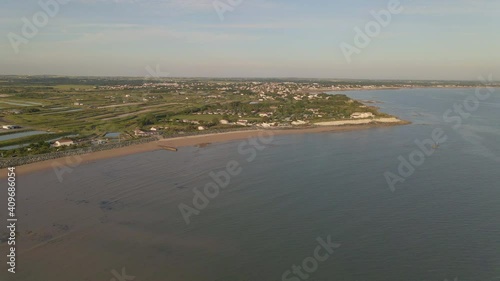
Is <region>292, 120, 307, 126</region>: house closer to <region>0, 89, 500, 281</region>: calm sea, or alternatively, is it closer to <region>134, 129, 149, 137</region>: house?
<region>0, 89, 500, 281</region>: calm sea

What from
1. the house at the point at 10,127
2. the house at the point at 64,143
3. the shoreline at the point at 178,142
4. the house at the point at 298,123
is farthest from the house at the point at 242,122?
the house at the point at 10,127

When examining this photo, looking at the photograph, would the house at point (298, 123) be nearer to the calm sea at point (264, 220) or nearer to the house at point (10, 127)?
the calm sea at point (264, 220)

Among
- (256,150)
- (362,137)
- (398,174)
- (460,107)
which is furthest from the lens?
(460,107)

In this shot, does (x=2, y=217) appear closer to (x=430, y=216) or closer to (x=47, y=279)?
(x=47, y=279)

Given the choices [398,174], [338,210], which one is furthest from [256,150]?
[338,210]

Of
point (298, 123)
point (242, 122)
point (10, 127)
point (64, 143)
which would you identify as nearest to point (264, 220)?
point (64, 143)

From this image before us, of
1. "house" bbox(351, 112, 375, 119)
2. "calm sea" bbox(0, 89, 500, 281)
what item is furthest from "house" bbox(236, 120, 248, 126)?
"calm sea" bbox(0, 89, 500, 281)

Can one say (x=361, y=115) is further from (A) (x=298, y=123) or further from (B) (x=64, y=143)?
(B) (x=64, y=143)
